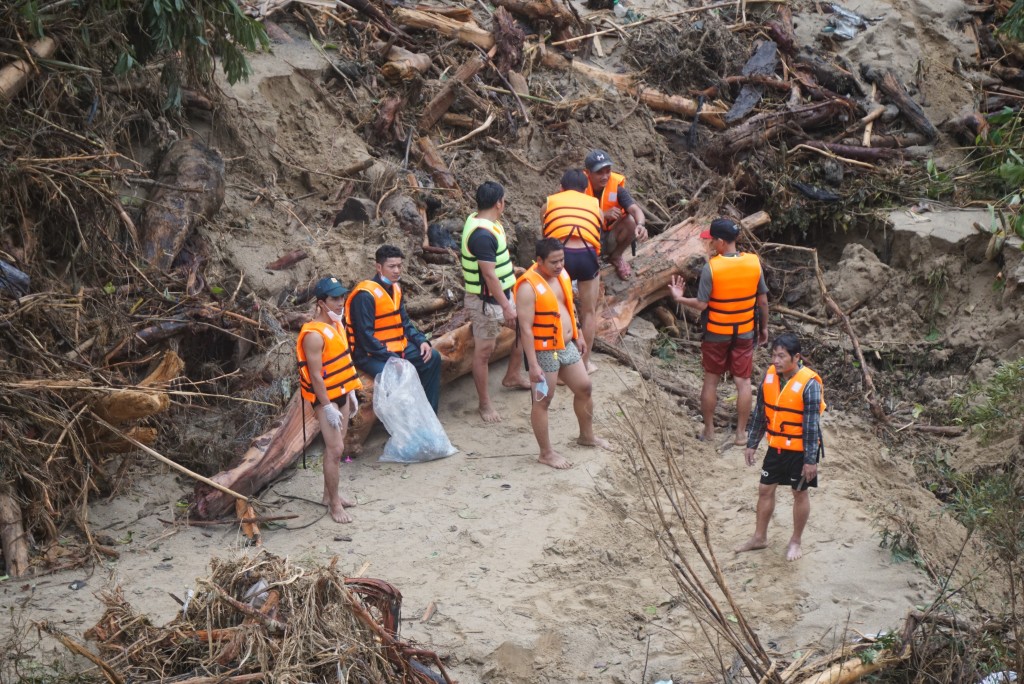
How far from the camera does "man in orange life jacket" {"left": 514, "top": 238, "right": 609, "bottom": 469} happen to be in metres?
7.89

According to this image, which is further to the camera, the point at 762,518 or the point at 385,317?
the point at 385,317

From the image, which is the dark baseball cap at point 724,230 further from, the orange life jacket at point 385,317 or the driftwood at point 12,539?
the driftwood at point 12,539

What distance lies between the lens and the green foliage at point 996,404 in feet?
27.6

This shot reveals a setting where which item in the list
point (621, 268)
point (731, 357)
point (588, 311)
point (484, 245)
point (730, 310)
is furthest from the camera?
point (621, 268)

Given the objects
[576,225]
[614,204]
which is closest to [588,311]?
[576,225]

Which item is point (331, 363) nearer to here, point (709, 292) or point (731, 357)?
point (709, 292)

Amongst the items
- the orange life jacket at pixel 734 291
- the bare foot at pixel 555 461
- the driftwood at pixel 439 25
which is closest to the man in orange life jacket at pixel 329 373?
the bare foot at pixel 555 461

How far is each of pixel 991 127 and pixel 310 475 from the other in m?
9.31

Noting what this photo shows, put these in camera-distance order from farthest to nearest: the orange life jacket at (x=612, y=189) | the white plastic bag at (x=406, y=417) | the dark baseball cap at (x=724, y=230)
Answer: the orange life jacket at (x=612, y=189)
the dark baseball cap at (x=724, y=230)
the white plastic bag at (x=406, y=417)

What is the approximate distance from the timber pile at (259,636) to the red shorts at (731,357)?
14.2 ft

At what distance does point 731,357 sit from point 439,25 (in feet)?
19.1

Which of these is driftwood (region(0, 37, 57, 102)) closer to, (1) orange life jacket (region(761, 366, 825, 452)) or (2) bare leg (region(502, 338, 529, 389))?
(2) bare leg (region(502, 338, 529, 389))

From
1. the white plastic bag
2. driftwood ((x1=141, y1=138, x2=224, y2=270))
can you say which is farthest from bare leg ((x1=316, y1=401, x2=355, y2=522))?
driftwood ((x1=141, y1=138, x2=224, y2=270))

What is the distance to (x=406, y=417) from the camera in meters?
8.24
